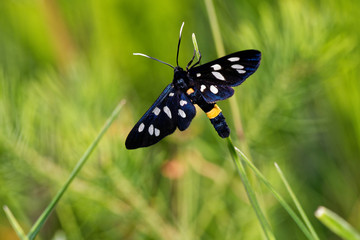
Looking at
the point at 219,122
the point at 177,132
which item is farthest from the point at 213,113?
the point at 177,132

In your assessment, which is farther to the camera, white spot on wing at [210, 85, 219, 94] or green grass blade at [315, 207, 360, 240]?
white spot on wing at [210, 85, 219, 94]

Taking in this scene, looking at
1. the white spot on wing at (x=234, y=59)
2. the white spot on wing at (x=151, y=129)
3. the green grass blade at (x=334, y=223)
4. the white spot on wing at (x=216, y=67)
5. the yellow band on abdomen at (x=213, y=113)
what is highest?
the white spot on wing at (x=234, y=59)

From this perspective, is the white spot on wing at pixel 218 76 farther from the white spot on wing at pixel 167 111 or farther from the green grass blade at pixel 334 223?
the green grass blade at pixel 334 223

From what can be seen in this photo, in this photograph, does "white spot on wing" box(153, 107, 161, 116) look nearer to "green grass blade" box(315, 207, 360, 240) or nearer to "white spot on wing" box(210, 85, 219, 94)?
"white spot on wing" box(210, 85, 219, 94)

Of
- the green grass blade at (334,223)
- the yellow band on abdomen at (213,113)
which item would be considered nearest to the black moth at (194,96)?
the yellow band on abdomen at (213,113)

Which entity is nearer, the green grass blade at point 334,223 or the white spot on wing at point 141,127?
the green grass blade at point 334,223

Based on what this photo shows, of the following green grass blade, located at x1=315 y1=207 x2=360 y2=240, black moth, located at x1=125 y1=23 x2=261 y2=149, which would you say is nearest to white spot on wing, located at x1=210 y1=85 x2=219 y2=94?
black moth, located at x1=125 y1=23 x2=261 y2=149
